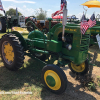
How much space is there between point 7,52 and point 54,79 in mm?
1993

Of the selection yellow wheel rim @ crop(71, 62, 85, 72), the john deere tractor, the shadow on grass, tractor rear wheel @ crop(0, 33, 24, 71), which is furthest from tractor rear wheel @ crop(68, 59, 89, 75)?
the john deere tractor

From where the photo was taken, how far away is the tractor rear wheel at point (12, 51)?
332 cm

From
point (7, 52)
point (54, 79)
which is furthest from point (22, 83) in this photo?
point (7, 52)

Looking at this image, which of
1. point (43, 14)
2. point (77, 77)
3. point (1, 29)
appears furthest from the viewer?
point (43, 14)

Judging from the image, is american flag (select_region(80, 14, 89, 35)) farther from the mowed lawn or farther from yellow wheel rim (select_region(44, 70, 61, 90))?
the mowed lawn

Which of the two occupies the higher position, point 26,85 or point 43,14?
point 43,14

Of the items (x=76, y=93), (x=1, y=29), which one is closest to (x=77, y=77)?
(x=76, y=93)

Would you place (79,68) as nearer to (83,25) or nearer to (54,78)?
(54,78)

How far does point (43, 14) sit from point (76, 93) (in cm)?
3432

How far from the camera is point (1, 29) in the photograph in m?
11.3

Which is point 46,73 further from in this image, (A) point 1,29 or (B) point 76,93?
(A) point 1,29

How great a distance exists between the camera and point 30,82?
3213 millimetres

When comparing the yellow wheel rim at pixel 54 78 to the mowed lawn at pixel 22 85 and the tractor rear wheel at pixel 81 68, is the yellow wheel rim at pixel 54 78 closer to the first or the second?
the mowed lawn at pixel 22 85

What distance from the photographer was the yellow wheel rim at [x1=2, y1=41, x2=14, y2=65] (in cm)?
363
